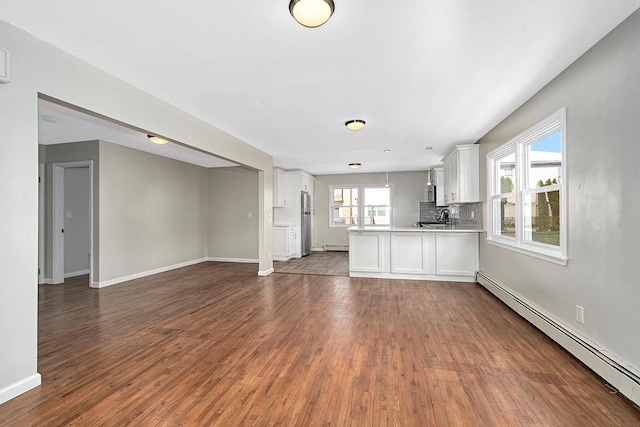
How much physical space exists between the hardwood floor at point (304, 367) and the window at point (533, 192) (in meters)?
0.91

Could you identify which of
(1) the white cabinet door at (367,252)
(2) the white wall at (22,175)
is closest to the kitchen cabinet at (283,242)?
(1) the white cabinet door at (367,252)

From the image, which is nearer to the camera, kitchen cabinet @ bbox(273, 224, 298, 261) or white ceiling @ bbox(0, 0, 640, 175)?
white ceiling @ bbox(0, 0, 640, 175)

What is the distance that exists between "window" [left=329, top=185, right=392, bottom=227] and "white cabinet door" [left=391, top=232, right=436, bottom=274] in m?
3.80

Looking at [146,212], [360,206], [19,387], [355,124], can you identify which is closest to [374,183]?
[360,206]

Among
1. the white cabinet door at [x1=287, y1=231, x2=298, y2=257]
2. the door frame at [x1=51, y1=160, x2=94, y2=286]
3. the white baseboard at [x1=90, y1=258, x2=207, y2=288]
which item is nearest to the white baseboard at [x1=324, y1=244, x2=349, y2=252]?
the white cabinet door at [x1=287, y1=231, x2=298, y2=257]

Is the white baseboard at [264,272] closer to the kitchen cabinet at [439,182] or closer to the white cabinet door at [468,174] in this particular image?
the white cabinet door at [468,174]

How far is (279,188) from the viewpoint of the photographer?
7996 mm

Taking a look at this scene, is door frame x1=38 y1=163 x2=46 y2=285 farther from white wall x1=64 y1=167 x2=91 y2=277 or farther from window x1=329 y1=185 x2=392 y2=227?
window x1=329 y1=185 x2=392 y2=227

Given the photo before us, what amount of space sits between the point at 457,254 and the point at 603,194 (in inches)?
126

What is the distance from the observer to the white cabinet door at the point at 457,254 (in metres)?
5.20

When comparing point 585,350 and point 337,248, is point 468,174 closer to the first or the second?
point 585,350

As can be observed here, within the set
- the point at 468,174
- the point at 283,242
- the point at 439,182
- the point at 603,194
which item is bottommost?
the point at 283,242

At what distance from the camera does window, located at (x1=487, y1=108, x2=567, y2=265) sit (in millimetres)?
2824

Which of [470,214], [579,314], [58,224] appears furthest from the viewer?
[470,214]
